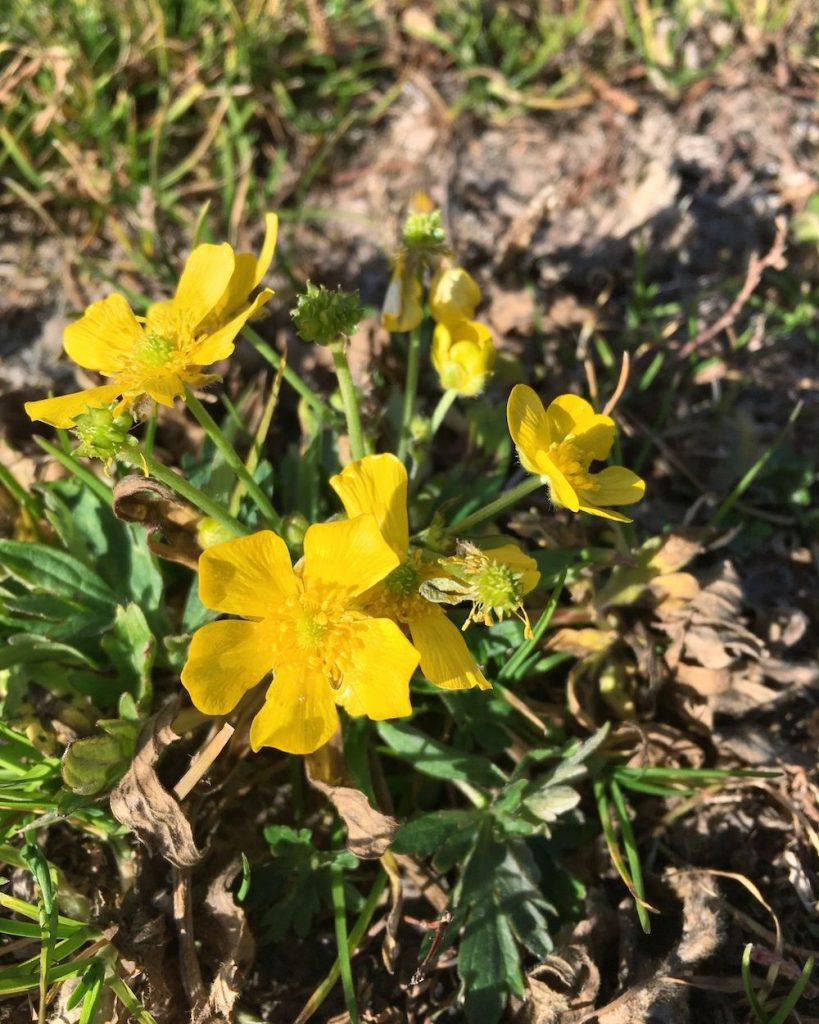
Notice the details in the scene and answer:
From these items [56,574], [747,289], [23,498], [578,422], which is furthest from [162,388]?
[747,289]

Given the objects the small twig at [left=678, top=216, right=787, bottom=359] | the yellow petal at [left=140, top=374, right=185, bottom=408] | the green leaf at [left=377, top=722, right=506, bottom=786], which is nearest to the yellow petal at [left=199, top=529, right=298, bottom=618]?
the yellow petal at [left=140, top=374, right=185, bottom=408]

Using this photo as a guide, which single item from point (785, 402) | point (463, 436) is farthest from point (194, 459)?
point (785, 402)

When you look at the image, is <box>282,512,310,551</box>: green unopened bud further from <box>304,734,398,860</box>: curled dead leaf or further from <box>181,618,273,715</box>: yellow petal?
<box>304,734,398,860</box>: curled dead leaf

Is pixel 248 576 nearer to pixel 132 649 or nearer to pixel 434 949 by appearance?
pixel 132 649

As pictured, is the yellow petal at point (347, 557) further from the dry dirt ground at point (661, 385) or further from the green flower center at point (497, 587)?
the dry dirt ground at point (661, 385)

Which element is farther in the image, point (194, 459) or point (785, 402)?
point (785, 402)

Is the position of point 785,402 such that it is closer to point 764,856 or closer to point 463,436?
point 463,436
